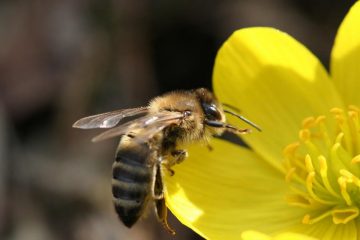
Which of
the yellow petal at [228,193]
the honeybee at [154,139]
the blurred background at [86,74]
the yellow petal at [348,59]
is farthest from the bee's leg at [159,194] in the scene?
the blurred background at [86,74]

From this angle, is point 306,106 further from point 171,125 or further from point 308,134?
point 171,125

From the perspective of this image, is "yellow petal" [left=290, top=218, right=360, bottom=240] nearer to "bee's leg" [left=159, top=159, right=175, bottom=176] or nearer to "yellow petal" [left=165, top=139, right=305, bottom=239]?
"yellow petal" [left=165, top=139, right=305, bottom=239]

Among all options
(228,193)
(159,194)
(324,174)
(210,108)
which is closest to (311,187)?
(324,174)

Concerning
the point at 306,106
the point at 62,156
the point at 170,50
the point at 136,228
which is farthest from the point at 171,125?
the point at 170,50

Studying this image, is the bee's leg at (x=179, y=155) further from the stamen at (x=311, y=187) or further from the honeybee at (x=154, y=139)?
the stamen at (x=311, y=187)

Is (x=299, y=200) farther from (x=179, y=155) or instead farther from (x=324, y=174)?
(x=179, y=155)

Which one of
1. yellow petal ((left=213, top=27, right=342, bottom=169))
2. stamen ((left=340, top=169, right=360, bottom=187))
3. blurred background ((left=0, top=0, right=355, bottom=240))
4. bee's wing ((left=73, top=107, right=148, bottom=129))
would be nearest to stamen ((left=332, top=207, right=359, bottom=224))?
stamen ((left=340, top=169, right=360, bottom=187))
